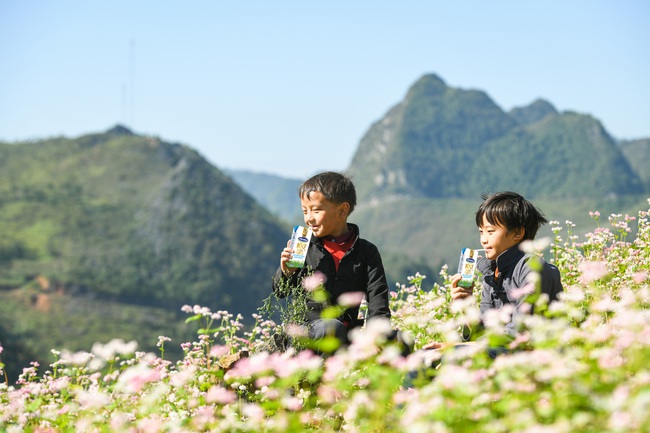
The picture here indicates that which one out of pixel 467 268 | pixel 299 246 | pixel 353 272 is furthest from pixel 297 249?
pixel 467 268

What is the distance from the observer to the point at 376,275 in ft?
15.6

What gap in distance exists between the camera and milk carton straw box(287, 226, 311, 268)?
4.41 metres

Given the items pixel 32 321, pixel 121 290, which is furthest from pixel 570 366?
pixel 121 290

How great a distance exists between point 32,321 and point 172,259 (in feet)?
115

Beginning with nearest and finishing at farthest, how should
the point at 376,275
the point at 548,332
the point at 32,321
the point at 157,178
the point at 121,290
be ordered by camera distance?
the point at 548,332 → the point at 376,275 → the point at 32,321 → the point at 121,290 → the point at 157,178

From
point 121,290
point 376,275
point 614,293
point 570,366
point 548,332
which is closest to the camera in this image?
point 570,366

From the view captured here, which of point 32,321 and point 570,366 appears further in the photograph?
point 32,321

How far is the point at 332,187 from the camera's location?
15.9 ft

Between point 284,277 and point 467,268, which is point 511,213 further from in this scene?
point 284,277

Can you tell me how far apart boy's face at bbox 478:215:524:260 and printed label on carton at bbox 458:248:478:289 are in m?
0.13

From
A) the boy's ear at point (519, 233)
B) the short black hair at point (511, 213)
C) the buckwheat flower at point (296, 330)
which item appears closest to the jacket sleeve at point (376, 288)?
the buckwheat flower at point (296, 330)

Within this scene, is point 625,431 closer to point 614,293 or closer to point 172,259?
point 614,293

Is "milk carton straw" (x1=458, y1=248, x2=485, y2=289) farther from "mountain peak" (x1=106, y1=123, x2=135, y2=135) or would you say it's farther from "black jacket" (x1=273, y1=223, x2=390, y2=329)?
"mountain peak" (x1=106, y1=123, x2=135, y2=135)

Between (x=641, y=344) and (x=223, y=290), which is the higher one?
(x=641, y=344)
